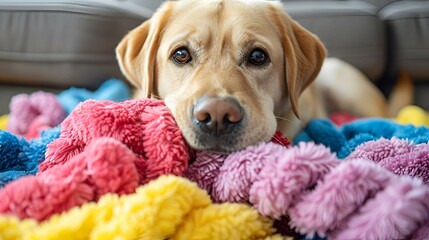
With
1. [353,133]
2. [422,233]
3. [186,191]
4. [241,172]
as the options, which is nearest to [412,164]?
[422,233]

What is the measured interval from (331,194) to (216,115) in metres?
→ 0.35

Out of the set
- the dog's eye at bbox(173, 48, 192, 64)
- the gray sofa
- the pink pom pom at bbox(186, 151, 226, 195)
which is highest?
the dog's eye at bbox(173, 48, 192, 64)

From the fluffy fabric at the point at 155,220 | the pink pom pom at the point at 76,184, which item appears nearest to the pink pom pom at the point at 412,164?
the fluffy fabric at the point at 155,220

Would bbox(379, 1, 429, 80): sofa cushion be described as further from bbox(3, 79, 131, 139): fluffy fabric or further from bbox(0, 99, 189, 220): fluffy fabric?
bbox(0, 99, 189, 220): fluffy fabric

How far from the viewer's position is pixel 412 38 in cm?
242

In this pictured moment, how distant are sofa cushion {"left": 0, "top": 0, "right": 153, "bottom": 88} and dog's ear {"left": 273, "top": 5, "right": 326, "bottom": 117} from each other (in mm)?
1145

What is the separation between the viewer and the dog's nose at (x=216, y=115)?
0.95m

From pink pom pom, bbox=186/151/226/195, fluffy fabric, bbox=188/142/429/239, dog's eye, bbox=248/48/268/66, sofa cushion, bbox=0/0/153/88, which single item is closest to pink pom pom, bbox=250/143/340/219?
fluffy fabric, bbox=188/142/429/239

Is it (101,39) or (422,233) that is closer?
(422,233)

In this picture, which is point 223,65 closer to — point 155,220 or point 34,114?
point 155,220

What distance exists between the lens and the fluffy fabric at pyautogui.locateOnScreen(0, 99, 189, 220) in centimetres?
70

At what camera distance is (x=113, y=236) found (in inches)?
25.8

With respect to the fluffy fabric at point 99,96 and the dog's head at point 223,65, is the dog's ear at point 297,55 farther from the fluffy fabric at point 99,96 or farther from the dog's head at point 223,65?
the fluffy fabric at point 99,96

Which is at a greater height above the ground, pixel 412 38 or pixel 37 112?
pixel 412 38
